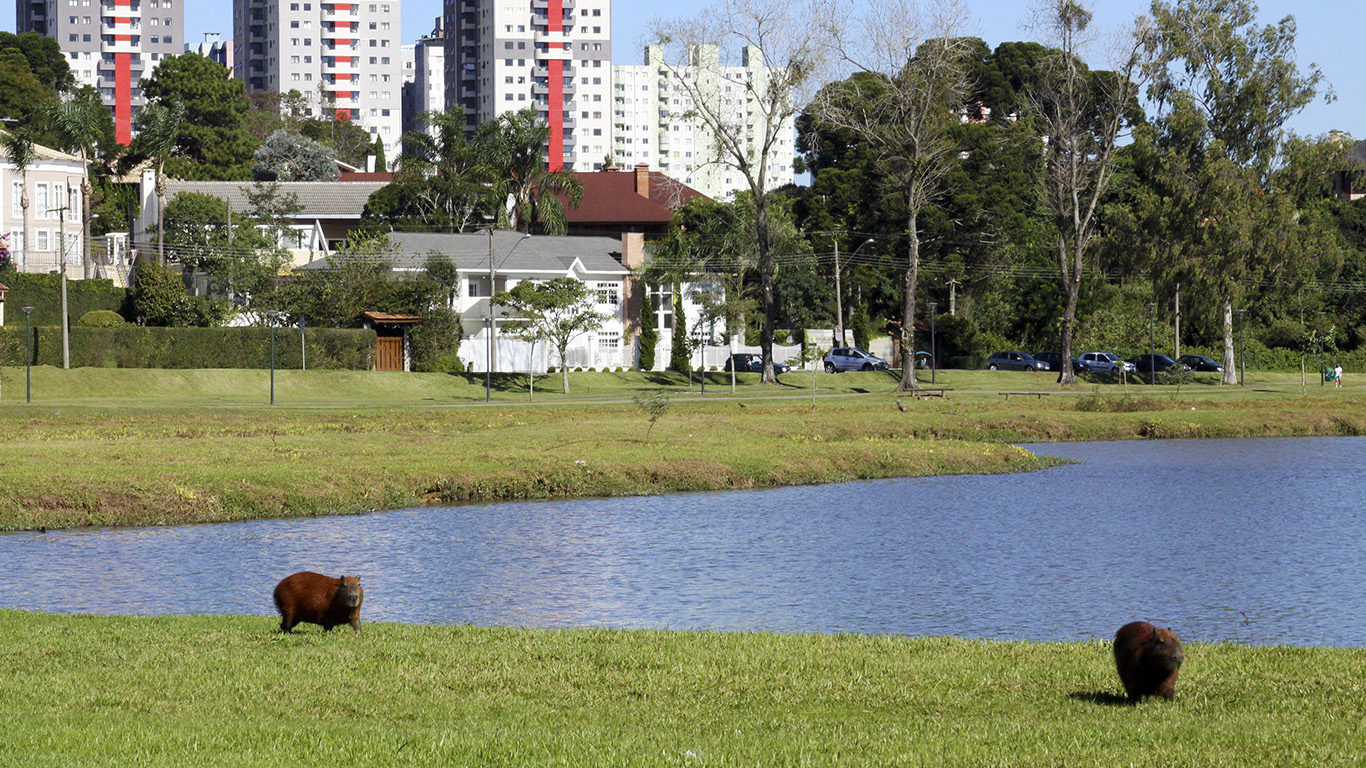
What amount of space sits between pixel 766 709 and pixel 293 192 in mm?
111884

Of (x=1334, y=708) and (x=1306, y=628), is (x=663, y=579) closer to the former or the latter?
(x=1306, y=628)

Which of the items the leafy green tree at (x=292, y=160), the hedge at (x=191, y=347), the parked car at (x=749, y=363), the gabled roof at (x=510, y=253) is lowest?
the parked car at (x=749, y=363)

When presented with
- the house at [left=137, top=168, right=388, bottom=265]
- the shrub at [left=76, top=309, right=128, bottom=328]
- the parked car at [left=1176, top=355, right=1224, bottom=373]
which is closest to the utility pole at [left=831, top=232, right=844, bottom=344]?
the parked car at [left=1176, top=355, right=1224, bottom=373]

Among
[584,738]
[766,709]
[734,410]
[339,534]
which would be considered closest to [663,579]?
[339,534]

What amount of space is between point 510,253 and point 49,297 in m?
27.7

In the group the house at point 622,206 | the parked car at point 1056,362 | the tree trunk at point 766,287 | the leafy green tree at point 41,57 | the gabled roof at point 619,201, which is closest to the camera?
the tree trunk at point 766,287

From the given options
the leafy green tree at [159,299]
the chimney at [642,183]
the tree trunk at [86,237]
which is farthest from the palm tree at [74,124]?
the chimney at [642,183]

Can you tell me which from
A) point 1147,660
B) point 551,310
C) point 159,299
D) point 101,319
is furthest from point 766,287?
point 1147,660

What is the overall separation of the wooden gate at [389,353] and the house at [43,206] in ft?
89.9

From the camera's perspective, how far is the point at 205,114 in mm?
143125

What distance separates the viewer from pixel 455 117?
382 ft

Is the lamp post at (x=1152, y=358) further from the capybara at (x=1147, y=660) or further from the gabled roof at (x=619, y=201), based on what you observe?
the capybara at (x=1147, y=660)

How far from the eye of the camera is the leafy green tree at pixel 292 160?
137 metres

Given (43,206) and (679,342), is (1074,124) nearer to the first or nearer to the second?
(679,342)
